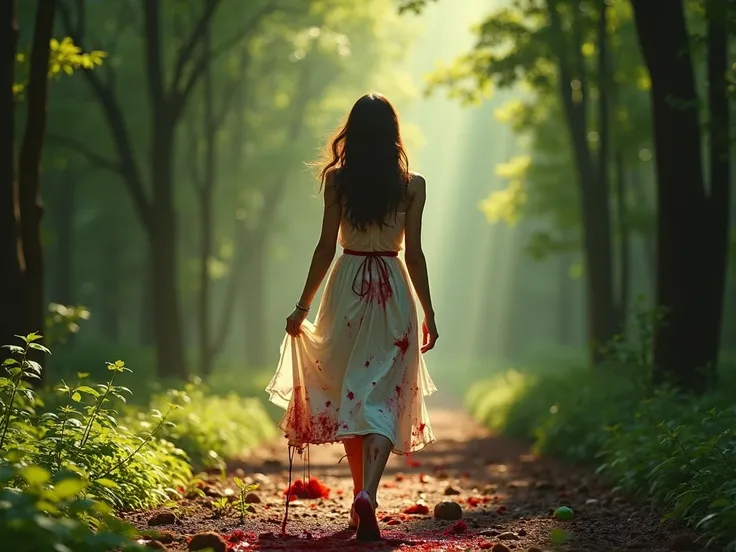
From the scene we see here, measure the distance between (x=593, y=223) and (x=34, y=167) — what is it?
9761 millimetres

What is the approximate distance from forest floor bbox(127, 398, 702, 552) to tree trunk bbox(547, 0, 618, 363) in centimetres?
585

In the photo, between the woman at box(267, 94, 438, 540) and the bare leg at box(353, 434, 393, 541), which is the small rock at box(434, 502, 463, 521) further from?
the bare leg at box(353, 434, 393, 541)

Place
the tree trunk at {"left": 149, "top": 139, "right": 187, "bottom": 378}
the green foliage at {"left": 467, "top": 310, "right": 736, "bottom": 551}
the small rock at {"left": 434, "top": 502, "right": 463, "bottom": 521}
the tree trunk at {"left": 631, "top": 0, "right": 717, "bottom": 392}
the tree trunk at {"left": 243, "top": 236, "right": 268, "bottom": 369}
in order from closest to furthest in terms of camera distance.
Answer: the green foliage at {"left": 467, "top": 310, "right": 736, "bottom": 551}, the small rock at {"left": 434, "top": 502, "right": 463, "bottom": 521}, the tree trunk at {"left": 631, "top": 0, "right": 717, "bottom": 392}, the tree trunk at {"left": 149, "top": 139, "right": 187, "bottom": 378}, the tree trunk at {"left": 243, "top": 236, "right": 268, "bottom": 369}

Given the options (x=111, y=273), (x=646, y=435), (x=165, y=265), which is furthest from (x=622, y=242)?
(x=111, y=273)

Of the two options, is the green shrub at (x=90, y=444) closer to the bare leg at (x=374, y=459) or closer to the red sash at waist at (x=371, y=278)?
the bare leg at (x=374, y=459)

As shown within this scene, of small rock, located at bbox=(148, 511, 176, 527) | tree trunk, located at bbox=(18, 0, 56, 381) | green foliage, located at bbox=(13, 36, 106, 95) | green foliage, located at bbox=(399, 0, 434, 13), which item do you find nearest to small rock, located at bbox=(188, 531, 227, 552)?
small rock, located at bbox=(148, 511, 176, 527)

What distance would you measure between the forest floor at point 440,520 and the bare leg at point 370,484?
0.10m

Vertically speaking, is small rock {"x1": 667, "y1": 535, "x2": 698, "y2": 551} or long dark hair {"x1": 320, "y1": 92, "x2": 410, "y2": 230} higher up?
long dark hair {"x1": 320, "y1": 92, "x2": 410, "y2": 230}

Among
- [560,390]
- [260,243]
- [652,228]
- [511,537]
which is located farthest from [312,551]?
[260,243]

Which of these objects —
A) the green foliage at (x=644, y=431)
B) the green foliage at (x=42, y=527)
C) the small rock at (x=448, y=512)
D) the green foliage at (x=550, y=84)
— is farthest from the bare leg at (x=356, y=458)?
the green foliage at (x=550, y=84)

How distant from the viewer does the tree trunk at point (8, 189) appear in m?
8.30

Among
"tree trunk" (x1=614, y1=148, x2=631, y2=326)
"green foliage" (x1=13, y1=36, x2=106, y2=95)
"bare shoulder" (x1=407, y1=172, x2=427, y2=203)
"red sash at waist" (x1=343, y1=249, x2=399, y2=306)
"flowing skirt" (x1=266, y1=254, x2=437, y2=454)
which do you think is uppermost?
"green foliage" (x1=13, y1=36, x2=106, y2=95)

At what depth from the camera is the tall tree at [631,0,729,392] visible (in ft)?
32.4

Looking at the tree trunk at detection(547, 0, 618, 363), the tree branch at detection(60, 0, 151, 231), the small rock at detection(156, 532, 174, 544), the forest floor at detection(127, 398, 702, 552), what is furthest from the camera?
the tree trunk at detection(547, 0, 618, 363)
